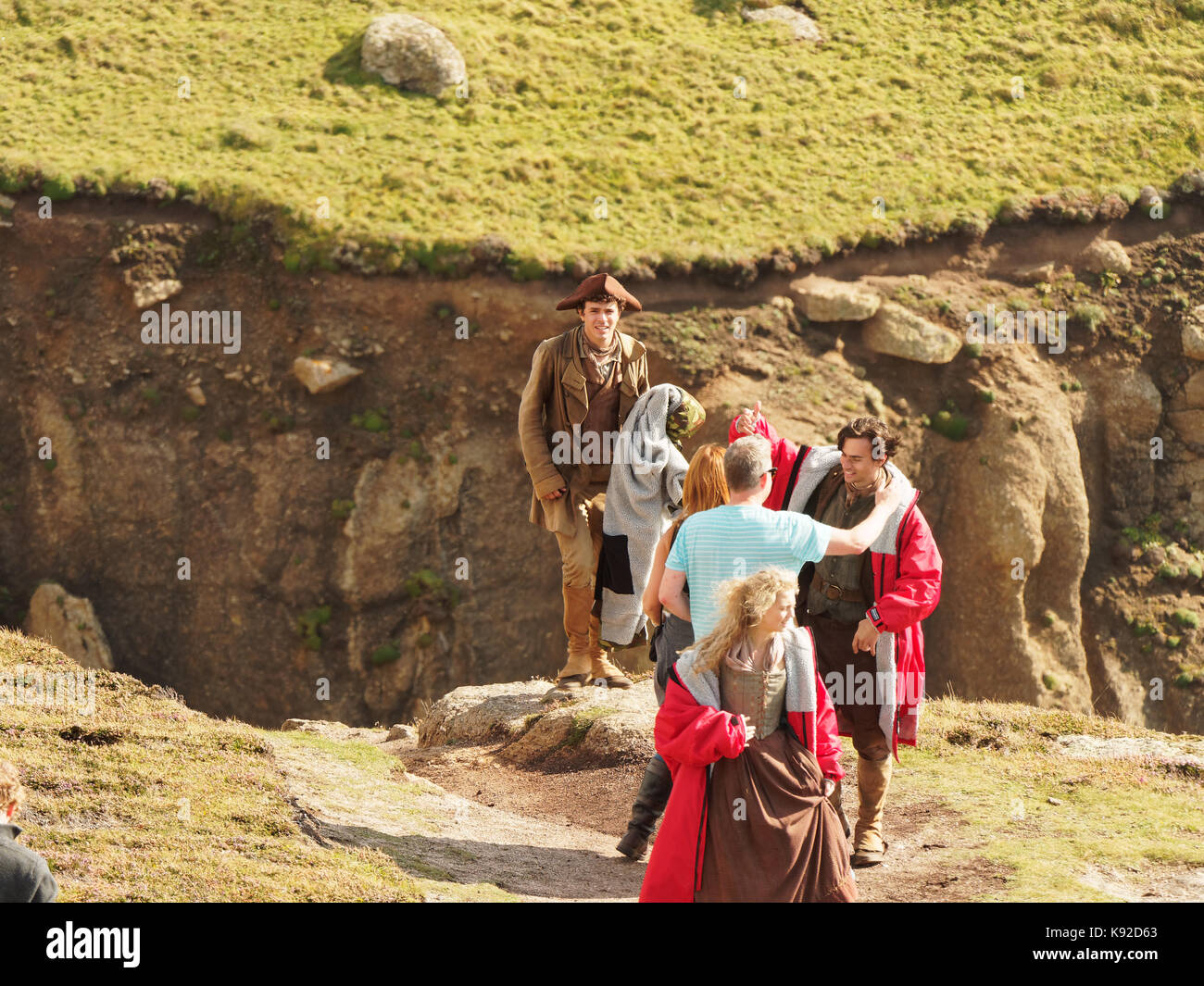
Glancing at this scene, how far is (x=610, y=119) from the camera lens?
78.5 ft

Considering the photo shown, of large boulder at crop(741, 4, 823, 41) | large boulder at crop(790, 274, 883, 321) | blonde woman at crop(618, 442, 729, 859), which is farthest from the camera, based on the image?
large boulder at crop(741, 4, 823, 41)

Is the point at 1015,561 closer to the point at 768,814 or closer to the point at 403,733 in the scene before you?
the point at 403,733

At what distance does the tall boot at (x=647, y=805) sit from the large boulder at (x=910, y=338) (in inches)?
581

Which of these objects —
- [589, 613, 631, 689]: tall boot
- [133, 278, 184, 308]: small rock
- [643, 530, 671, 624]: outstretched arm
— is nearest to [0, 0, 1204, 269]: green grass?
[133, 278, 184, 308]: small rock

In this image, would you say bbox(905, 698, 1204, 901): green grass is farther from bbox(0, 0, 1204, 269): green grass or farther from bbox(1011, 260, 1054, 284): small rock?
bbox(1011, 260, 1054, 284): small rock

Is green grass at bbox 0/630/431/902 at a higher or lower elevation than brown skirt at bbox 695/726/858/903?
lower

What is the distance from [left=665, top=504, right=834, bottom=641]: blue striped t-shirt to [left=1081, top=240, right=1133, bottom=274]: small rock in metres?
18.6

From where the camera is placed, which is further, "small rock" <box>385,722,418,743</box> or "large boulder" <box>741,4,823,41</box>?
"large boulder" <box>741,4,823,41</box>

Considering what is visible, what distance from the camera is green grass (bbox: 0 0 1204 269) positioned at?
21.1m

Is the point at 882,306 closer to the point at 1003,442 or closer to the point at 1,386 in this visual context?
the point at 1003,442

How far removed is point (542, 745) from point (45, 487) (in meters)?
13.6

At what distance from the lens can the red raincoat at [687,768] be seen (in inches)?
205

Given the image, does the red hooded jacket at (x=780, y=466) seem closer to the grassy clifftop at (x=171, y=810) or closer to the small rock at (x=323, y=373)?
the grassy clifftop at (x=171, y=810)

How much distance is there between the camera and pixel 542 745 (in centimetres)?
983
